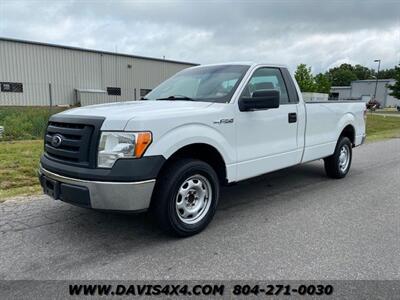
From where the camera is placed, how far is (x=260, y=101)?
4.16 metres

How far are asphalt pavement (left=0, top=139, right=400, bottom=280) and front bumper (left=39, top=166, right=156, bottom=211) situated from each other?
51 centimetres

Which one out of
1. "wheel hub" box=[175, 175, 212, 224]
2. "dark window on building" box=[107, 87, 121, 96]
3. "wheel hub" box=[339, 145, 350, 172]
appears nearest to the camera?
"wheel hub" box=[175, 175, 212, 224]

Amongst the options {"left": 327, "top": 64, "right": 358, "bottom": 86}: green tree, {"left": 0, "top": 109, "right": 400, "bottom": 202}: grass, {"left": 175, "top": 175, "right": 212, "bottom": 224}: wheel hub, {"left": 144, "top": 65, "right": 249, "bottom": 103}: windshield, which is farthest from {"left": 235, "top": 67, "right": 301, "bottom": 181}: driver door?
{"left": 327, "top": 64, "right": 358, "bottom": 86}: green tree

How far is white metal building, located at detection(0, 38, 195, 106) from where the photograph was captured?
27484 millimetres

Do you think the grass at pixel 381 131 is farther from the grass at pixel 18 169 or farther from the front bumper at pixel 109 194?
the front bumper at pixel 109 194

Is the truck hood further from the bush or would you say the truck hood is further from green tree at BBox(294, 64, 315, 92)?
green tree at BBox(294, 64, 315, 92)

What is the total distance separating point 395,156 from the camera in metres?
9.50

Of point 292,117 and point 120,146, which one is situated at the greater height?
point 292,117

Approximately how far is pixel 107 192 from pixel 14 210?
213cm

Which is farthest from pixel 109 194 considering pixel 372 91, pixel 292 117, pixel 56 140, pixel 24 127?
pixel 372 91

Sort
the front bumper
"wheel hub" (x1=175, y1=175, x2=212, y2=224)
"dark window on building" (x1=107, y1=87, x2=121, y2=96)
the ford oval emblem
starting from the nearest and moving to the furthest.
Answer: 1. the front bumper
2. the ford oval emblem
3. "wheel hub" (x1=175, y1=175, x2=212, y2=224)
4. "dark window on building" (x1=107, y1=87, x2=121, y2=96)

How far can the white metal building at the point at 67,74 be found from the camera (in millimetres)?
27484

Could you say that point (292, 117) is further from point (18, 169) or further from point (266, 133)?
point (18, 169)

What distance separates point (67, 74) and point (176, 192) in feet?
98.5
